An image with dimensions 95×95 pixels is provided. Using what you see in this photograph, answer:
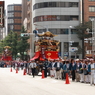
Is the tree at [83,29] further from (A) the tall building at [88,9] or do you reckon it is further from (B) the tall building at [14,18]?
(B) the tall building at [14,18]

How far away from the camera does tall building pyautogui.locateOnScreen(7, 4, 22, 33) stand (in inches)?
6019

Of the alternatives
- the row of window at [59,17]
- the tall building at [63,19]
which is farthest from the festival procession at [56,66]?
the row of window at [59,17]

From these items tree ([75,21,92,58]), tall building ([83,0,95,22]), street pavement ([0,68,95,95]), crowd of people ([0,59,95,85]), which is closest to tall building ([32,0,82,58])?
tall building ([83,0,95,22])

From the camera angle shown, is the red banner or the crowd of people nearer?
the crowd of people

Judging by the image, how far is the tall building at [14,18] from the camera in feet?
502

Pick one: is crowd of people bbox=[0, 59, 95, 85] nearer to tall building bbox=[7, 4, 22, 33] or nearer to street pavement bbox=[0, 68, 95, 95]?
street pavement bbox=[0, 68, 95, 95]

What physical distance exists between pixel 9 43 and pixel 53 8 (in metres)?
19.3

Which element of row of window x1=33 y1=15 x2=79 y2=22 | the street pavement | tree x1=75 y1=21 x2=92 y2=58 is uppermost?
row of window x1=33 y1=15 x2=79 y2=22

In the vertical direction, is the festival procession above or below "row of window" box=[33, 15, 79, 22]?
below

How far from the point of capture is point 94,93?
1692 centimetres

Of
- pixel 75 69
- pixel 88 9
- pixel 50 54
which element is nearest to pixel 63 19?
pixel 88 9

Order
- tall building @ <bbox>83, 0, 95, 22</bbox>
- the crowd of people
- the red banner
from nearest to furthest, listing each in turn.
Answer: the crowd of people, the red banner, tall building @ <bbox>83, 0, 95, 22</bbox>

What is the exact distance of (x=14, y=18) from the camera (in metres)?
154

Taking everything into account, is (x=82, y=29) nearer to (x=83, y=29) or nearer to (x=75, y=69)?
(x=83, y=29)
